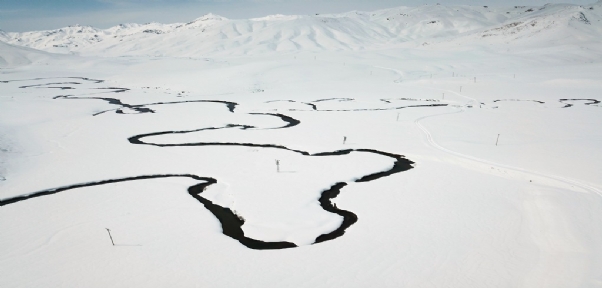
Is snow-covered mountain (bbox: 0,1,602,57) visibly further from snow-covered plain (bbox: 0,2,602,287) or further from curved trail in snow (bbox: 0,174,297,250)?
curved trail in snow (bbox: 0,174,297,250)

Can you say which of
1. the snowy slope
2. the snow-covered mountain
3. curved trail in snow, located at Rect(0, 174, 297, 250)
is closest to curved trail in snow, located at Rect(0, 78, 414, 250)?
curved trail in snow, located at Rect(0, 174, 297, 250)

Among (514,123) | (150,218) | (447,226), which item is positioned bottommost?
(150,218)

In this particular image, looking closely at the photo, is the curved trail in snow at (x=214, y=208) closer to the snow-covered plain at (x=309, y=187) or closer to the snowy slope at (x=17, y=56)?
the snow-covered plain at (x=309, y=187)

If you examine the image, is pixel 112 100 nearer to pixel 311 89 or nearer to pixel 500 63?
pixel 311 89

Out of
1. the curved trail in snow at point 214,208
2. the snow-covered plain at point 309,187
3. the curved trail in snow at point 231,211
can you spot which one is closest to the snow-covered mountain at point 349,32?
the snow-covered plain at point 309,187

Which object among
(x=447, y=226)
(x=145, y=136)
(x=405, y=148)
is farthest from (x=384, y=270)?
(x=145, y=136)

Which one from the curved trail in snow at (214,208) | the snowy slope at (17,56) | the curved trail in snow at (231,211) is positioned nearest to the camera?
the curved trail in snow at (214,208)

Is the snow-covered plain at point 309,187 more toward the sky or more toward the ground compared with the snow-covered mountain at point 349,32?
more toward the ground

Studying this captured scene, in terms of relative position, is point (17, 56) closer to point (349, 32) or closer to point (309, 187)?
point (349, 32)
